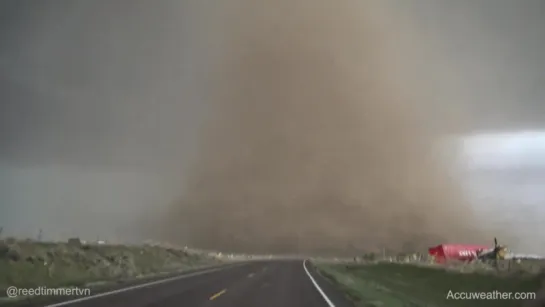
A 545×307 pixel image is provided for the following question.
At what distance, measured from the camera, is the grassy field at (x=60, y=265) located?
1952cm

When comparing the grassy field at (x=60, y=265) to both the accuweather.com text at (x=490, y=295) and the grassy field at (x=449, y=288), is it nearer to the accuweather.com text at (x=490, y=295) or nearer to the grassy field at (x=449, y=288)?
the grassy field at (x=449, y=288)

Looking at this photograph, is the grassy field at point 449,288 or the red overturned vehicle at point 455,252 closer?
the grassy field at point 449,288

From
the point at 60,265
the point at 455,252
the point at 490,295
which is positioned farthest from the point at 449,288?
the point at 455,252

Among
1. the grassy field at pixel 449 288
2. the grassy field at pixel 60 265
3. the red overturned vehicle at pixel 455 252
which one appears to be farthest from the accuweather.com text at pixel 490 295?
the red overturned vehicle at pixel 455 252

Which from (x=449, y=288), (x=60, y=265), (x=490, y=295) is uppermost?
(x=60, y=265)

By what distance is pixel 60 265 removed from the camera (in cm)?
2369

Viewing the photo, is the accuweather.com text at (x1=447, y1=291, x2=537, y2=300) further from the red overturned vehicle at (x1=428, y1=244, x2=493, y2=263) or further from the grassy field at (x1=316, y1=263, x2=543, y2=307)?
the red overturned vehicle at (x1=428, y1=244, x2=493, y2=263)

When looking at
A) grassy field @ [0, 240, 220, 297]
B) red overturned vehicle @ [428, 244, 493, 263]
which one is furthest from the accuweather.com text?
red overturned vehicle @ [428, 244, 493, 263]

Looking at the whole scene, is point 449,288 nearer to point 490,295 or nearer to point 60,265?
point 490,295

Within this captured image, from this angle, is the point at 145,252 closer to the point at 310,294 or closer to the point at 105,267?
the point at 105,267

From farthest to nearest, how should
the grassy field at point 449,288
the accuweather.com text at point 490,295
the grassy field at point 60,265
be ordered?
the grassy field at point 60,265 < the grassy field at point 449,288 < the accuweather.com text at point 490,295

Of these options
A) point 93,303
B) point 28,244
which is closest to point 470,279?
point 93,303

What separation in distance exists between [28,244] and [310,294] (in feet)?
49.6

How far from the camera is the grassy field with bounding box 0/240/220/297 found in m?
19.5
